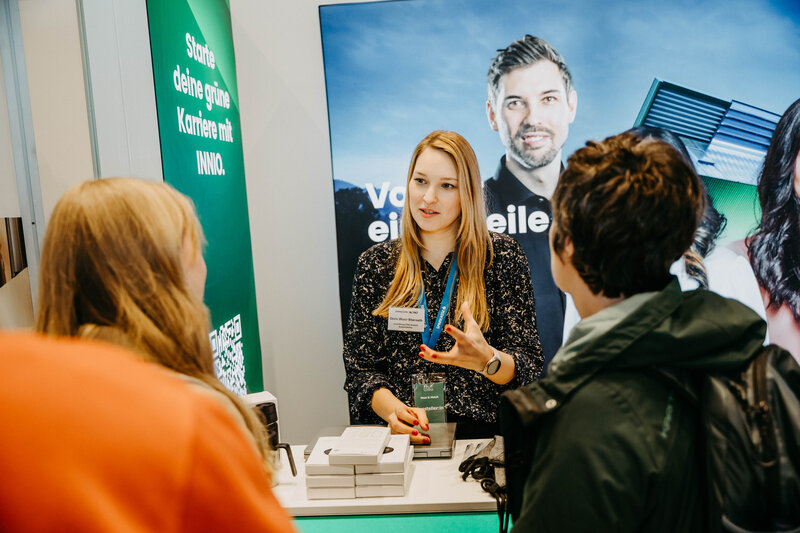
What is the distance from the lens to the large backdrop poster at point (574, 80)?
12.7 ft

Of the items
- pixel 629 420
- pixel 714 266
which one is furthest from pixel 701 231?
pixel 629 420

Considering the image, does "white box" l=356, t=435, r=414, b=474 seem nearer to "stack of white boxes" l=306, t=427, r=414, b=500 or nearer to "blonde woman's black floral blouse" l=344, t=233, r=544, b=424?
"stack of white boxes" l=306, t=427, r=414, b=500

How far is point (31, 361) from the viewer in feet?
1.68

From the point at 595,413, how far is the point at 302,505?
110 centimetres

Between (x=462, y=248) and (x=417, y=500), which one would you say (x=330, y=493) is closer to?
(x=417, y=500)

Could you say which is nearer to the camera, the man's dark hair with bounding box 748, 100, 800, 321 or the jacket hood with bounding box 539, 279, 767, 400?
the jacket hood with bounding box 539, 279, 767, 400

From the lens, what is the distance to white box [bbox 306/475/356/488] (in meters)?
1.90

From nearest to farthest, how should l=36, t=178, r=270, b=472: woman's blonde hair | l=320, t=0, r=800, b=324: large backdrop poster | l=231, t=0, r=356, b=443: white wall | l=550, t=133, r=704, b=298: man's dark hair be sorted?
l=36, t=178, r=270, b=472: woman's blonde hair → l=550, t=133, r=704, b=298: man's dark hair → l=320, t=0, r=800, b=324: large backdrop poster → l=231, t=0, r=356, b=443: white wall

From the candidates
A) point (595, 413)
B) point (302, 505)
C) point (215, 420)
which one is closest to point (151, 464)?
point (215, 420)

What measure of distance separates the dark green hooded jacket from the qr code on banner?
89.7 inches

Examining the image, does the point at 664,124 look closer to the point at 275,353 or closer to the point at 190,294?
the point at 275,353

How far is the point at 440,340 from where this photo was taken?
2.72 meters

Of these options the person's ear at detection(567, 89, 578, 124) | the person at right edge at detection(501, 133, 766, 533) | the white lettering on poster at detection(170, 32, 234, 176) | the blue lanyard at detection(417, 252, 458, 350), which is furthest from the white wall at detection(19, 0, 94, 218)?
the person's ear at detection(567, 89, 578, 124)

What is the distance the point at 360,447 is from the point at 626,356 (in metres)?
1.04
